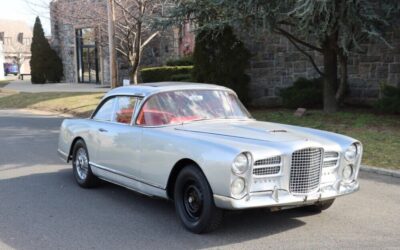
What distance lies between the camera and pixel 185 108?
6.27 m

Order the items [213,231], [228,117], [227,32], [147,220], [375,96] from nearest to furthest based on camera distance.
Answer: [213,231] → [147,220] → [228,117] → [375,96] → [227,32]

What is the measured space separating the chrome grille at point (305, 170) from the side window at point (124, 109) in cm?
235

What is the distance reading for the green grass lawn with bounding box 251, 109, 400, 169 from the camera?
357 inches

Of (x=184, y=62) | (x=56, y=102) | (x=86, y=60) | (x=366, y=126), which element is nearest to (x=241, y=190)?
(x=366, y=126)

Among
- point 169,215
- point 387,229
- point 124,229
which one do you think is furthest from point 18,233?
point 387,229

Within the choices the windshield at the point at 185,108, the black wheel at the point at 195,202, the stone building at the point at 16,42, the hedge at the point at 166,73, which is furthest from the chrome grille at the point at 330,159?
the stone building at the point at 16,42

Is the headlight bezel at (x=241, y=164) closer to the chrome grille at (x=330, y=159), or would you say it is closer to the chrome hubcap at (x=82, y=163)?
the chrome grille at (x=330, y=159)

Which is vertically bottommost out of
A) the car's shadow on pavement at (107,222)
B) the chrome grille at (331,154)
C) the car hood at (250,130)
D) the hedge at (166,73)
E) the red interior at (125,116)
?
the car's shadow on pavement at (107,222)

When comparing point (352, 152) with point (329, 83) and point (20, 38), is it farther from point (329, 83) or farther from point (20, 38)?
point (20, 38)

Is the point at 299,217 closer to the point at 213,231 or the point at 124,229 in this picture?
the point at 213,231

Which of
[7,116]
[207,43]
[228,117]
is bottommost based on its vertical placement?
[7,116]

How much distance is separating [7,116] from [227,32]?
8502 millimetres

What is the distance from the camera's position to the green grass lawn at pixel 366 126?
9.06m

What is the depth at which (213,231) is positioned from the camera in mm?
5254
